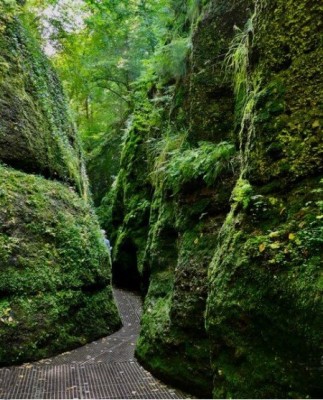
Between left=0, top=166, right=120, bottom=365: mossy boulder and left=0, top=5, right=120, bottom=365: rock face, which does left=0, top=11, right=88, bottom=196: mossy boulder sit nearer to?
left=0, top=5, right=120, bottom=365: rock face

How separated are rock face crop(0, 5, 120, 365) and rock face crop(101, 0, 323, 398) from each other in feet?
5.43

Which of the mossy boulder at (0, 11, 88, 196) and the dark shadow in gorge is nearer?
the mossy boulder at (0, 11, 88, 196)

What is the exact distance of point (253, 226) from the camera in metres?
3.77

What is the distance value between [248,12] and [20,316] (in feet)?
20.5

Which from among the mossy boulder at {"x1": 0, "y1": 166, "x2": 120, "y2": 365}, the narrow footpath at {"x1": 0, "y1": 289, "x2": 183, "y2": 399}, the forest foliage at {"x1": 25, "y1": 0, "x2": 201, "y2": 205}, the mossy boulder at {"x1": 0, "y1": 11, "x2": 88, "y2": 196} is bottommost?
the narrow footpath at {"x1": 0, "y1": 289, "x2": 183, "y2": 399}

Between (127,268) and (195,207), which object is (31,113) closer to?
(195,207)

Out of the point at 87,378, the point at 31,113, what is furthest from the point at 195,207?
the point at 31,113

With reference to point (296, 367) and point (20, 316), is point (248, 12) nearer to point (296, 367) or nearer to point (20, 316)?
point (296, 367)

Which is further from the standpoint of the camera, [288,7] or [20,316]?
[20,316]

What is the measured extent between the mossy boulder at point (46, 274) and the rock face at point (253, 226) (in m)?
1.57

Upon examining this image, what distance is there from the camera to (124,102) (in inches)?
765

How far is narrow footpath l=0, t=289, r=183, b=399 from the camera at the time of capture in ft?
15.1

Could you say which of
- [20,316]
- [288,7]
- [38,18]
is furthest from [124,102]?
[288,7]

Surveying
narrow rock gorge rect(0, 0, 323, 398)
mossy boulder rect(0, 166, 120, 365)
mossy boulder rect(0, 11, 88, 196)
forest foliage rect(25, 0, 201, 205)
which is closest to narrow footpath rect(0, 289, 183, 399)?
narrow rock gorge rect(0, 0, 323, 398)
